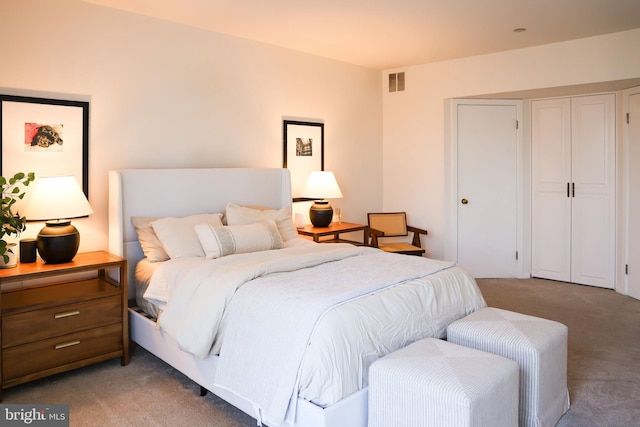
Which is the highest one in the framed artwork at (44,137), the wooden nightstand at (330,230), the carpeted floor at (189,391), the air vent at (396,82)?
the air vent at (396,82)

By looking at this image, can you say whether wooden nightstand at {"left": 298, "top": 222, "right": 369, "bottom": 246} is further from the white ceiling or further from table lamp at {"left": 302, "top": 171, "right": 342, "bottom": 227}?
the white ceiling

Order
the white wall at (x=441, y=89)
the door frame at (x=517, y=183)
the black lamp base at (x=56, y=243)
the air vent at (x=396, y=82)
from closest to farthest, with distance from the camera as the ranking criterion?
the black lamp base at (x=56, y=243), the white wall at (x=441, y=89), the door frame at (x=517, y=183), the air vent at (x=396, y=82)

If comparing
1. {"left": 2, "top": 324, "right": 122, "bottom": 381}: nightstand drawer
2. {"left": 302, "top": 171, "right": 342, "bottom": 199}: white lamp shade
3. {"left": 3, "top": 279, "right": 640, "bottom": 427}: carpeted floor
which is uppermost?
{"left": 302, "top": 171, "right": 342, "bottom": 199}: white lamp shade

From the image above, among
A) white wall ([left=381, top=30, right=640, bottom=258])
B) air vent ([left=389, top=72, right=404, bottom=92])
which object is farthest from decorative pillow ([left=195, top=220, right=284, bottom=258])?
air vent ([left=389, top=72, right=404, bottom=92])

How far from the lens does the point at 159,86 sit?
399 centimetres

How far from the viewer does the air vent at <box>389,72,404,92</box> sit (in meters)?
5.93

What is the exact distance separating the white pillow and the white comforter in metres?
0.16

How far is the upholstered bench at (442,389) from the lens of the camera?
1.95m

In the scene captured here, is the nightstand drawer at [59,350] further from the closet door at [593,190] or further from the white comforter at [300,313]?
the closet door at [593,190]

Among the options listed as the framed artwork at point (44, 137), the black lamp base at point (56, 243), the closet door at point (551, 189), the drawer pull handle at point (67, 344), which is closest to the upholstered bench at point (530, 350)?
the drawer pull handle at point (67, 344)

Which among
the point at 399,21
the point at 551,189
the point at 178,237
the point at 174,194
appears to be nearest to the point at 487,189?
the point at 551,189

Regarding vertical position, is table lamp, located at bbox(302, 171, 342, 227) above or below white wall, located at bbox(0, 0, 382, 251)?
below

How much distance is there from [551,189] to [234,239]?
385 cm

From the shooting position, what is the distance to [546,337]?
2514mm
